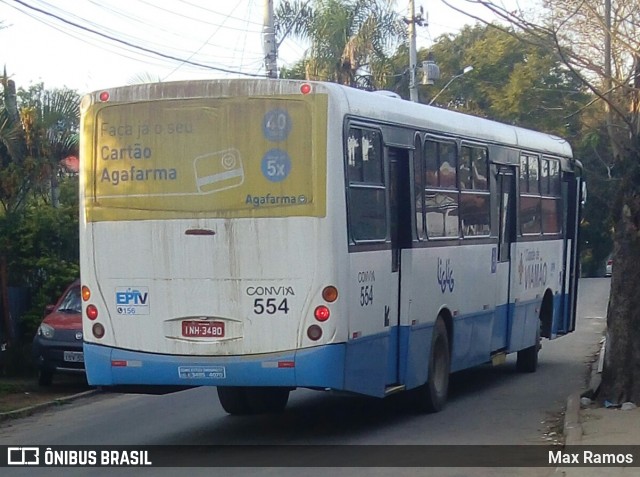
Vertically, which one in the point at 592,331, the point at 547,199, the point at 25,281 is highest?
the point at 547,199

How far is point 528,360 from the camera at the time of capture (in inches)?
731

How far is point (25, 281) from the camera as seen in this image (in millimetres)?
19906

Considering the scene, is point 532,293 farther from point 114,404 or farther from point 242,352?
Result: point 242,352

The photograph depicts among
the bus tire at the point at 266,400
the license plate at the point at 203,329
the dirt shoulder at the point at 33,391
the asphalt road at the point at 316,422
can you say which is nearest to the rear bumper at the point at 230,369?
the license plate at the point at 203,329

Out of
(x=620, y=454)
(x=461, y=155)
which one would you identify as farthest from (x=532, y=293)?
(x=620, y=454)

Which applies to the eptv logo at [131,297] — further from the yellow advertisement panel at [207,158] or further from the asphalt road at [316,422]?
the asphalt road at [316,422]

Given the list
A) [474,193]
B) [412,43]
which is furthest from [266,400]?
[412,43]

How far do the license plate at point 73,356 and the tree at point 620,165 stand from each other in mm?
7609

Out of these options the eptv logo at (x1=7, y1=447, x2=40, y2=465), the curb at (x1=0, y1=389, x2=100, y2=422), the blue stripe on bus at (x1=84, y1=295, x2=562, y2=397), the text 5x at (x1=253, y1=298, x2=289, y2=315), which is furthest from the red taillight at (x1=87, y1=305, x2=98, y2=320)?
the curb at (x1=0, y1=389, x2=100, y2=422)

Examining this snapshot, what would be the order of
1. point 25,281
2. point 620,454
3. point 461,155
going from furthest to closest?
point 25,281, point 461,155, point 620,454

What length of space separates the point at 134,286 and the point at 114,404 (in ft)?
16.9

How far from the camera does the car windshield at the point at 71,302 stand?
18.0 meters

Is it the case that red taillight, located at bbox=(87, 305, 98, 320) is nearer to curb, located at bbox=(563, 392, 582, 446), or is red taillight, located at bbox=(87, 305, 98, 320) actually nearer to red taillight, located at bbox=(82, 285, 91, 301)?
red taillight, located at bbox=(82, 285, 91, 301)

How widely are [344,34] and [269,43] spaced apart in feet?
41.0
